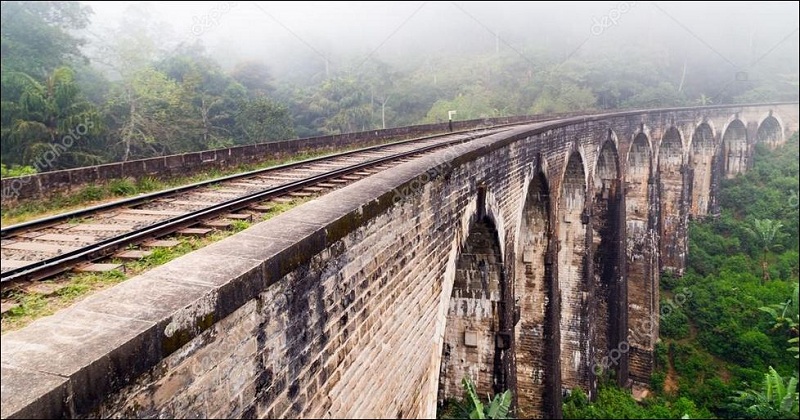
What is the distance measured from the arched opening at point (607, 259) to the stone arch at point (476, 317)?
7.62m

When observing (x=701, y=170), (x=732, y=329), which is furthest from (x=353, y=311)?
(x=701, y=170)

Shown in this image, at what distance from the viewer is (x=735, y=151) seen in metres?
32.0

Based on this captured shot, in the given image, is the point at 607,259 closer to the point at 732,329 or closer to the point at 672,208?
the point at 732,329

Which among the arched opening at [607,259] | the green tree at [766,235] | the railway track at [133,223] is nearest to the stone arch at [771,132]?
the green tree at [766,235]

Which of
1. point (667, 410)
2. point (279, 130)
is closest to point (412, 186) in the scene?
point (667, 410)

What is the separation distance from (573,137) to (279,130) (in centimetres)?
1725

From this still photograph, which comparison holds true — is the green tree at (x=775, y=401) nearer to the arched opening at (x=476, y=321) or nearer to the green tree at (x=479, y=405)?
the green tree at (x=479, y=405)

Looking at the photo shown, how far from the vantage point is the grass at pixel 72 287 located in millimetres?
2229

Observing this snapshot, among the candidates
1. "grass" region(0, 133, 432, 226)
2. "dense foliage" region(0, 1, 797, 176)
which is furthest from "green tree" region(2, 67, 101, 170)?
"grass" region(0, 133, 432, 226)

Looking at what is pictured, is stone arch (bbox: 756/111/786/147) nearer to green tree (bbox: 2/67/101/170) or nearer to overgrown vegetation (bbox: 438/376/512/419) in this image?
overgrown vegetation (bbox: 438/376/512/419)

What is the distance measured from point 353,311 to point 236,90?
2918 cm

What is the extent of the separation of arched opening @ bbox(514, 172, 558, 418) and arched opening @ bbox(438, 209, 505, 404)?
9.22 ft

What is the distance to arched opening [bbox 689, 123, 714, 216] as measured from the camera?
87.6ft

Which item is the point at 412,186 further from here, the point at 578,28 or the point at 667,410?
the point at 578,28
